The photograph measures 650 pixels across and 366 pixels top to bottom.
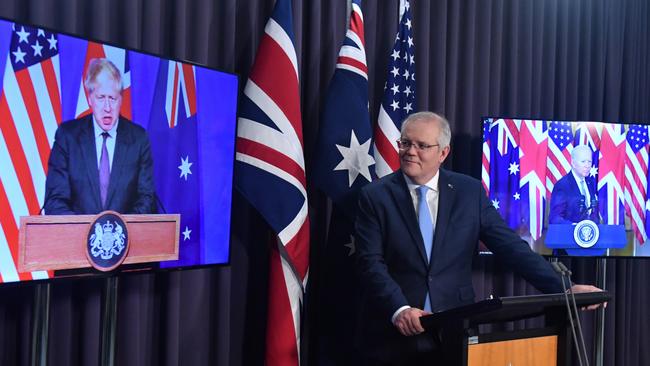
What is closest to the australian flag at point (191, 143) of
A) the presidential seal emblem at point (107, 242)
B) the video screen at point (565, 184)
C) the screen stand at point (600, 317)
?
the presidential seal emblem at point (107, 242)

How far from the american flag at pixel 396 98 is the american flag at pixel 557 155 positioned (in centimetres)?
86

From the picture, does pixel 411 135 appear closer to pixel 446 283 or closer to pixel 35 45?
pixel 446 283

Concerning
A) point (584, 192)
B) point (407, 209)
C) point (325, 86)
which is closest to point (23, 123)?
point (407, 209)

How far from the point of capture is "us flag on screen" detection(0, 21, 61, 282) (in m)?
2.28

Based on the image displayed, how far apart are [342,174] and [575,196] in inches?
58.4

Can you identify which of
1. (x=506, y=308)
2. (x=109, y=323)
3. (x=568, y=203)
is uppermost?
(x=568, y=203)

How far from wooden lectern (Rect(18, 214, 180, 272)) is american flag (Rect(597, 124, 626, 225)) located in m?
2.68

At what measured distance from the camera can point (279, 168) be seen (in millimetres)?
3408

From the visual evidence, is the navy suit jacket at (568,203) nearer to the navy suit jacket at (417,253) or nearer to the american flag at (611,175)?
the american flag at (611,175)

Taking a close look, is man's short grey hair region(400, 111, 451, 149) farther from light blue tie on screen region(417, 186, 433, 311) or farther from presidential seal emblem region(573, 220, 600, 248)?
presidential seal emblem region(573, 220, 600, 248)

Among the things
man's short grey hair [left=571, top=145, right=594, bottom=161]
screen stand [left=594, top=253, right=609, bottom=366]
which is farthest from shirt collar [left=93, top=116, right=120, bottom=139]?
screen stand [left=594, top=253, right=609, bottom=366]

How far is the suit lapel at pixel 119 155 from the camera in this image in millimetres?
2582

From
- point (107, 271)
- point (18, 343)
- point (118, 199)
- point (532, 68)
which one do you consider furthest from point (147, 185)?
point (532, 68)

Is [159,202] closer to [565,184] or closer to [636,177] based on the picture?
[565,184]
